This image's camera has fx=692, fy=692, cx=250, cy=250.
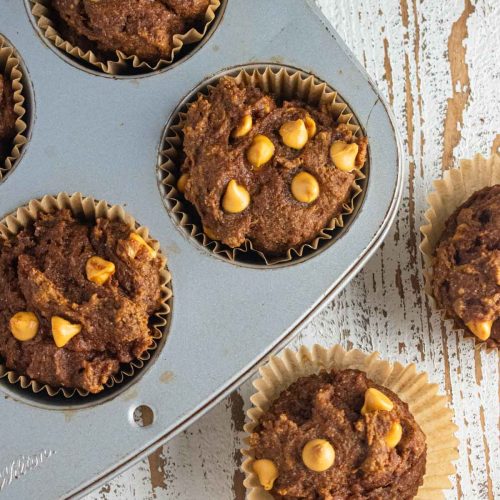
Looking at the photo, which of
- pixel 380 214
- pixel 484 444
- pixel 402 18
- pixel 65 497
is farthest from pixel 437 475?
pixel 402 18

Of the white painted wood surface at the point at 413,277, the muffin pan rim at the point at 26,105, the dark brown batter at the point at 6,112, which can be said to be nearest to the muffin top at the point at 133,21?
the muffin pan rim at the point at 26,105

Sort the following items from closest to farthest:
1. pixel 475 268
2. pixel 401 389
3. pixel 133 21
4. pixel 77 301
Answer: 1. pixel 77 301
2. pixel 133 21
3. pixel 475 268
4. pixel 401 389

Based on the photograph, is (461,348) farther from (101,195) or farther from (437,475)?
(101,195)

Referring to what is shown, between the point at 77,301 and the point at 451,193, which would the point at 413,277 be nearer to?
the point at 451,193

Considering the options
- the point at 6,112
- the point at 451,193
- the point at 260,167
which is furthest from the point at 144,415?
the point at 451,193

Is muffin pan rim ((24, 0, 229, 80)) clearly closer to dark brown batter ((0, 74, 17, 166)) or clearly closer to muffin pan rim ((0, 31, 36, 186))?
muffin pan rim ((0, 31, 36, 186))

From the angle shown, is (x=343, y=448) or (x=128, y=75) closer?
(x=343, y=448)

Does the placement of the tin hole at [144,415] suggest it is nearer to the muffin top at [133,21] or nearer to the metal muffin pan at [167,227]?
the metal muffin pan at [167,227]

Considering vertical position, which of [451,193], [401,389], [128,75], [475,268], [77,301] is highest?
[128,75]
